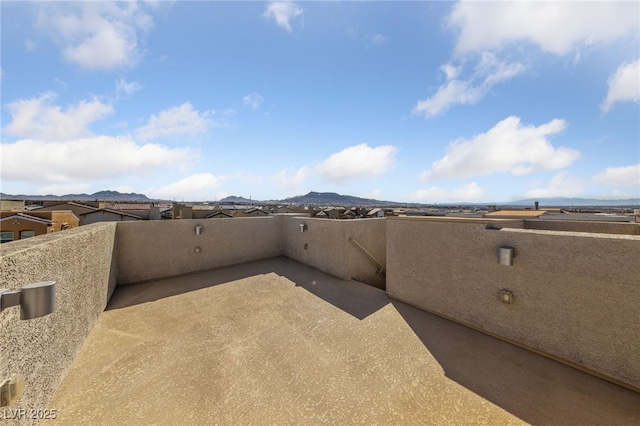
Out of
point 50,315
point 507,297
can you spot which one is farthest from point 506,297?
point 50,315

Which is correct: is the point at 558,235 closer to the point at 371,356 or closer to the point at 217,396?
the point at 371,356

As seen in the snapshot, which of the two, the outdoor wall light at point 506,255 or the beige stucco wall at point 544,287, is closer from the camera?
the beige stucco wall at point 544,287

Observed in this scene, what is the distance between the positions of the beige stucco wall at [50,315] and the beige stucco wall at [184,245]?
2559mm

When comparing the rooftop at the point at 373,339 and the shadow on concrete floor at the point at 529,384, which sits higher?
the rooftop at the point at 373,339

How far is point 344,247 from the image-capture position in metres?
8.20

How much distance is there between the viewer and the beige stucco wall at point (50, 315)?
2428 millimetres

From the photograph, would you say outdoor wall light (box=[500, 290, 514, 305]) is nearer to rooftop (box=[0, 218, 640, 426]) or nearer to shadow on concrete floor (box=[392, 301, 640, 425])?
rooftop (box=[0, 218, 640, 426])

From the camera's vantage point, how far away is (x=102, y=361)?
13.1 feet

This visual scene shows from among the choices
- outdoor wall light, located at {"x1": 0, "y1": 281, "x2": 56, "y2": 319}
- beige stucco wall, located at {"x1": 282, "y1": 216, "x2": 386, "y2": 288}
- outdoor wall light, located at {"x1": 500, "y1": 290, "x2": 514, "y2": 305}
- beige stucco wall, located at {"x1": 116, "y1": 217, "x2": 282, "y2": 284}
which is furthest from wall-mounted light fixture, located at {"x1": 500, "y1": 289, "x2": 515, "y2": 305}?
beige stucco wall, located at {"x1": 116, "y1": 217, "x2": 282, "y2": 284}

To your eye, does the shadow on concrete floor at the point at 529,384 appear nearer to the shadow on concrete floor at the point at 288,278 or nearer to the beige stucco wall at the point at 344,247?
the shadow on concrete floor at the point at 288,278

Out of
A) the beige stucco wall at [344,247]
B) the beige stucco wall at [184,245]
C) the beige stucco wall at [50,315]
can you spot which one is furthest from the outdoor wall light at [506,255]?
the beige stucco wall at [184,245]

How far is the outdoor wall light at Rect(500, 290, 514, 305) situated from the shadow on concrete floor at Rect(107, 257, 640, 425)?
0.80 meters

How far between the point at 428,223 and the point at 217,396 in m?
5.30

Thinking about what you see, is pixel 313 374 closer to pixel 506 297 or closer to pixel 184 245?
pixel 506 297
